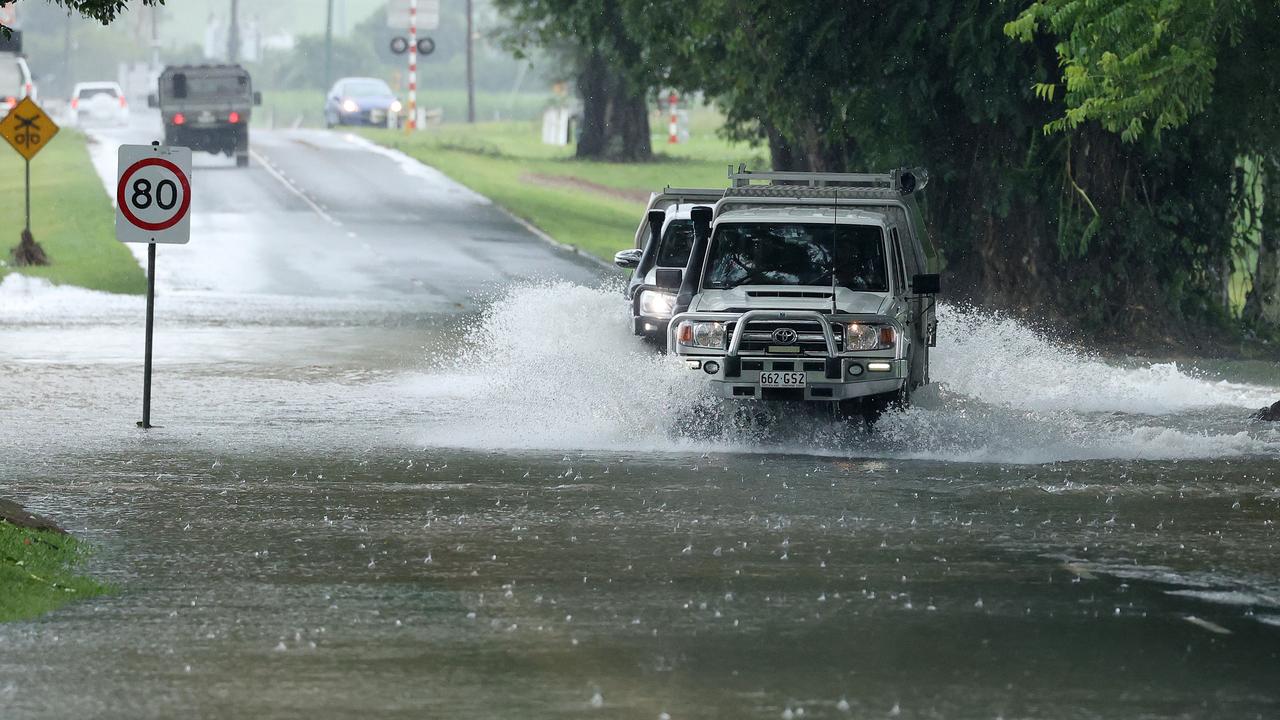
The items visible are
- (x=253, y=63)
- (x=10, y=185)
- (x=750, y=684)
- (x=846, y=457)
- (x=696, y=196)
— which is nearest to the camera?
(x=750, y=684)

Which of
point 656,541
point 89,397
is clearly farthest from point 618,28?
point 656,541

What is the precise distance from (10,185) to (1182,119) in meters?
40.0

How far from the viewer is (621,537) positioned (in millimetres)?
11773

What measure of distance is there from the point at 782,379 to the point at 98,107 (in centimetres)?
7623

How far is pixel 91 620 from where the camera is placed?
30.8 feet

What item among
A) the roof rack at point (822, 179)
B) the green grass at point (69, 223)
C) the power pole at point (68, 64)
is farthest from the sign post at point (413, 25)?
the roof rack at point (822, 179)

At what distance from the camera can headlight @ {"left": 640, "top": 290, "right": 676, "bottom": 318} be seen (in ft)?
62.1

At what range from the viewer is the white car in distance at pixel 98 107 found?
286 feet

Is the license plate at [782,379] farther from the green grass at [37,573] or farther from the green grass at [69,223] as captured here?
the green grass at [69,223]

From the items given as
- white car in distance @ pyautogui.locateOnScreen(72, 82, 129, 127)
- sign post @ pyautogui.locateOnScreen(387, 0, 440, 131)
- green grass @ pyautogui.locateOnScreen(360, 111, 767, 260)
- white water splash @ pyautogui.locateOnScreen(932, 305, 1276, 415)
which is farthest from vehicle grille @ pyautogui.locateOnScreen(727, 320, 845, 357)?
white car in distance @ pyautogui.locateOnScreen(72, 82, 129, 127)

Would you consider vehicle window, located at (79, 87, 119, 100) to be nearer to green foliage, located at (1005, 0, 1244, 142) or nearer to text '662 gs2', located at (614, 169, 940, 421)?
green foliage, located at (1005, 0, 1244, 142)

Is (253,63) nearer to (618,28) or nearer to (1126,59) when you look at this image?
(618,28)

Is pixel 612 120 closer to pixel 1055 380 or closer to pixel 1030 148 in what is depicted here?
pixel 1030 148

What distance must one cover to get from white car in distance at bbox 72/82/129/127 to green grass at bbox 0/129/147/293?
2211 centimetres
